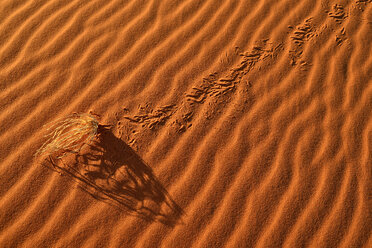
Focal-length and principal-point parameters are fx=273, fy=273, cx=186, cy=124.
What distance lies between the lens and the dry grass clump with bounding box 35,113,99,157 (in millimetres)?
2025

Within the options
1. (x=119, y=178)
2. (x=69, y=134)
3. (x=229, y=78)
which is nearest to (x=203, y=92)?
(x=229, y=78)

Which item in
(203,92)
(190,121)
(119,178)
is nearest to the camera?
(119,178)

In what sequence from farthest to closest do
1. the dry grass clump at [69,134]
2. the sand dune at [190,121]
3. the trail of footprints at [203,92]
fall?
the trail of footprints at [203,92] < the dry grass clump at [69,134] < the sand dune at [190,121]

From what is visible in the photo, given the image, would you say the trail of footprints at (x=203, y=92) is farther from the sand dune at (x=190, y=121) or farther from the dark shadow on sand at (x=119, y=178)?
the dark shadow on sand at (x=119, y=178)

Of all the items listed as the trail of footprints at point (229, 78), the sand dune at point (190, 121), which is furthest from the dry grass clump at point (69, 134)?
the trail of footprints at point (229, 78)

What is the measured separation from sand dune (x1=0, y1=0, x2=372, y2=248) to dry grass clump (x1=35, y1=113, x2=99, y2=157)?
0.06 metres

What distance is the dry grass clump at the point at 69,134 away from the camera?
79.7 inches

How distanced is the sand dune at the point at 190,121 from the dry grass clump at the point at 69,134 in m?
0.06

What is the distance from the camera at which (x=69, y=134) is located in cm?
206

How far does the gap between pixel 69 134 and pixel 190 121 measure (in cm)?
93

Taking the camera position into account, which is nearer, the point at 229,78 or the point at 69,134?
the point at 69,134

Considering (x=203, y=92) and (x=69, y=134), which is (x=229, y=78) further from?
(x=69, y=134)

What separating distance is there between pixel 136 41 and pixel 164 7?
487mm

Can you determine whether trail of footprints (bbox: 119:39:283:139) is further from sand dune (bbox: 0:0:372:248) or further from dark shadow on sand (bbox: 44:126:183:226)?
dark shadow on sand (bbox: 44:126:183:226)
